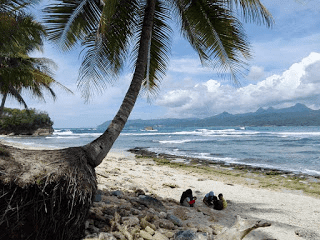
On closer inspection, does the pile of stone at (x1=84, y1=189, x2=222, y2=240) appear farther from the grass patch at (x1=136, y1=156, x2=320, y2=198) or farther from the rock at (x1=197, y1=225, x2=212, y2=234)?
the grass patch at (x1=136, y1=156, x2=320, y2=198)

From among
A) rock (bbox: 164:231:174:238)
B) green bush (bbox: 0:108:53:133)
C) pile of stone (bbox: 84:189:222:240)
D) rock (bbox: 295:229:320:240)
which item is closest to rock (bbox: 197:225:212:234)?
pile of stone (bbox: 84:189:222:240)

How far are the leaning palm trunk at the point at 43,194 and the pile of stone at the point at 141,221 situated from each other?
439 millimetres

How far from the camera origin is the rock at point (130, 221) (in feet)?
12.3

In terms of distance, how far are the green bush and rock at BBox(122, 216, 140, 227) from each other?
50891mm

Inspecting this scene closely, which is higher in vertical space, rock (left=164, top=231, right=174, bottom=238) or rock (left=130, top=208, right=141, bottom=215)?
rock (left=130, top=208, right=141, bottom=215)

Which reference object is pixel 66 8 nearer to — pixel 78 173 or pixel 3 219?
pixel 78 173

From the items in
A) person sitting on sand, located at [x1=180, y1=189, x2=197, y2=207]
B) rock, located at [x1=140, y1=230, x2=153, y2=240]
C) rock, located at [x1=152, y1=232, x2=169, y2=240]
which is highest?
rock, located at [x1=140, y1=230, x2=153, y2=240]

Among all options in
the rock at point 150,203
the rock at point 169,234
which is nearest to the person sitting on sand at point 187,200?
the rock at point 150,203

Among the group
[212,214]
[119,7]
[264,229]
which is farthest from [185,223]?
[119,7]

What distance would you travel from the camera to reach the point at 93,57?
541 centimetres

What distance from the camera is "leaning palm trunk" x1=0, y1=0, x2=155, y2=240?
110 inches

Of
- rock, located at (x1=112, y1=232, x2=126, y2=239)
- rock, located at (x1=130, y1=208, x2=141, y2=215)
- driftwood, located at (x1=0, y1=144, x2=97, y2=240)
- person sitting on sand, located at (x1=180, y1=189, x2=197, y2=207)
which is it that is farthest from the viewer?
person sitting on sand, located at (x1=180, y1=189, x2=197, y2=207)

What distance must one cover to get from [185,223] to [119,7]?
4.78 meters

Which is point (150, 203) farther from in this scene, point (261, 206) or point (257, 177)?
point (257, 177)
